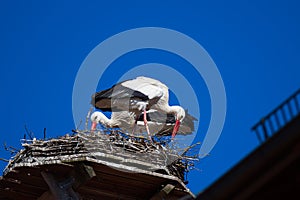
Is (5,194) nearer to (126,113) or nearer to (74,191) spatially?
(74,191)

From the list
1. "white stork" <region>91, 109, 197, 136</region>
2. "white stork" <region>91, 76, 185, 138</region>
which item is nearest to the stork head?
"white stork" <region>91, 109, 197, 136</region>

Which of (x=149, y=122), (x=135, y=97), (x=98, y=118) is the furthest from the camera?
(x=98, y=118)

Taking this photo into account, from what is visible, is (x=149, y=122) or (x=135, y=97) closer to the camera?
(x=135, y=97)

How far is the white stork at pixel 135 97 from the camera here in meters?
18.5

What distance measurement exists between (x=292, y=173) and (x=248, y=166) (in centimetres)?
41

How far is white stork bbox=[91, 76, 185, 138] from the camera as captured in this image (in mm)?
18547

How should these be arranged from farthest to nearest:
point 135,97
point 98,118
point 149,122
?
point 98,118, point 149,122, point 135,97

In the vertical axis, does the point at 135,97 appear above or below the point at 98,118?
below

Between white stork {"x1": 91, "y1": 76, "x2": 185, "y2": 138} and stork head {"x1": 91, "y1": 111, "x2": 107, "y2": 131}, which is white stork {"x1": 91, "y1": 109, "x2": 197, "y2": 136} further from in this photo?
white stork {"x1": 91, "y1": 76, "x2": 185, "y2": 138}

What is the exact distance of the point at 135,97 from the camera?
18.7 metres

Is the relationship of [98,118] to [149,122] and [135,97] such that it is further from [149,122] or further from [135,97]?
[135,97]

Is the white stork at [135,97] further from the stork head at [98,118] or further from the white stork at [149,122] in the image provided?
the stork head at [98,118]

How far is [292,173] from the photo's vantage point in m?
6.39

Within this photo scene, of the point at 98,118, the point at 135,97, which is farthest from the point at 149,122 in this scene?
the point at 98,118
